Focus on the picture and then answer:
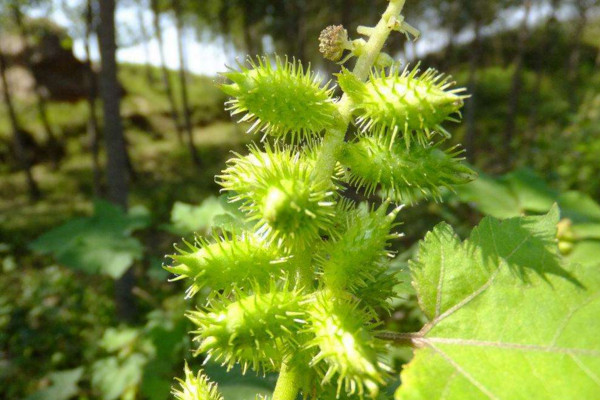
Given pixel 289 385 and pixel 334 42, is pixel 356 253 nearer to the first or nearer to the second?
pixel 289 385

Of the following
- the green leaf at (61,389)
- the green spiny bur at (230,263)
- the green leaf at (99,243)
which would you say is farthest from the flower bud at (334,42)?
the green leaf at (61,389)

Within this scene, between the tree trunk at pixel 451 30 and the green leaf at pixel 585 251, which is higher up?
the tree trunk at pixel 451 30

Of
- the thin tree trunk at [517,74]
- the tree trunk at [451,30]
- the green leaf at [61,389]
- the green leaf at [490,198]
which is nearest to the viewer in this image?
the green leaf at [490,198]

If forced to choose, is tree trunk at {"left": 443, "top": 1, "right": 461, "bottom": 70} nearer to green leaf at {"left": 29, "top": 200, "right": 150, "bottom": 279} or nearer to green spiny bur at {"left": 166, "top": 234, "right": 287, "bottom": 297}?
green leaf at {"left": 29, "top": 200, "right": 150, "bottom": 279}

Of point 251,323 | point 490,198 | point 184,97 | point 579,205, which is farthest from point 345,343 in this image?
point 184,97

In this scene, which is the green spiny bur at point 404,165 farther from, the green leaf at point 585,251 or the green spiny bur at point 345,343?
the green leaf at point 585,251

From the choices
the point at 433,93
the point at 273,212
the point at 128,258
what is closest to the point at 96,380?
the point at 128,258

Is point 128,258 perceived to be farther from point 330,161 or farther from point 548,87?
point 548,87
